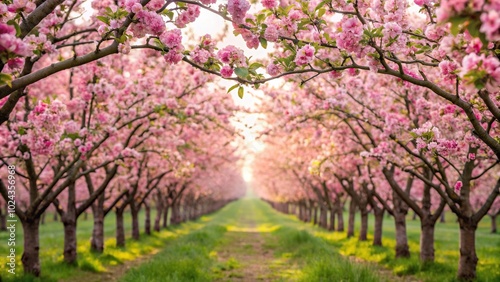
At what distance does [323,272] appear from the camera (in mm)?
9336

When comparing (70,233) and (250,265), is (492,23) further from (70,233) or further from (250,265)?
(70,233)

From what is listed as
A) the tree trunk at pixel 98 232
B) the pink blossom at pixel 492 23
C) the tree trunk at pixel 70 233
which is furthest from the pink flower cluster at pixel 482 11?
the tree trunk at pixel 98 232

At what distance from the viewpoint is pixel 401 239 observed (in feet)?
46.8

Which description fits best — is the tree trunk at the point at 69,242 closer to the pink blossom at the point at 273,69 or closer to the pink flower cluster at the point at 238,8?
the pink blossom at the point at 273,69

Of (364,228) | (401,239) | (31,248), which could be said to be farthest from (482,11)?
(364,228)

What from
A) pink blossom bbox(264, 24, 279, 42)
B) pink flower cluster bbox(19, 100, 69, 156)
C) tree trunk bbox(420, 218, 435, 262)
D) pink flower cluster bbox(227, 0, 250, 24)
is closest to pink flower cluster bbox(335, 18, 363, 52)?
pink blossom bbox(264, 24, 279, 42)

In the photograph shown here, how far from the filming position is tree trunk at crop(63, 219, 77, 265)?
1222 cm

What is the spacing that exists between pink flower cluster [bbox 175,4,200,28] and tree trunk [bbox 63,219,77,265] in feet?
31.5

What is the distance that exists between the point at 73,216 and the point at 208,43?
971 centimetres

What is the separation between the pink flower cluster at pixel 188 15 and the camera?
15.9ft

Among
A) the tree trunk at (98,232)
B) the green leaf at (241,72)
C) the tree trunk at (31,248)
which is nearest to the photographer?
the green leaf at (241,72)

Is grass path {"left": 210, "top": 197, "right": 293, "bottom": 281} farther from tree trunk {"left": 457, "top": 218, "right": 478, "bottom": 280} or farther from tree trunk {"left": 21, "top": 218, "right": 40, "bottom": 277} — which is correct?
tree trunk {"left": 21, "top": 218, "right": 40, "bottom": 277}

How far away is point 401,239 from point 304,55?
11.6 meters

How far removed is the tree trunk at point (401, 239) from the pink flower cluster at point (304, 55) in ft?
37.3
